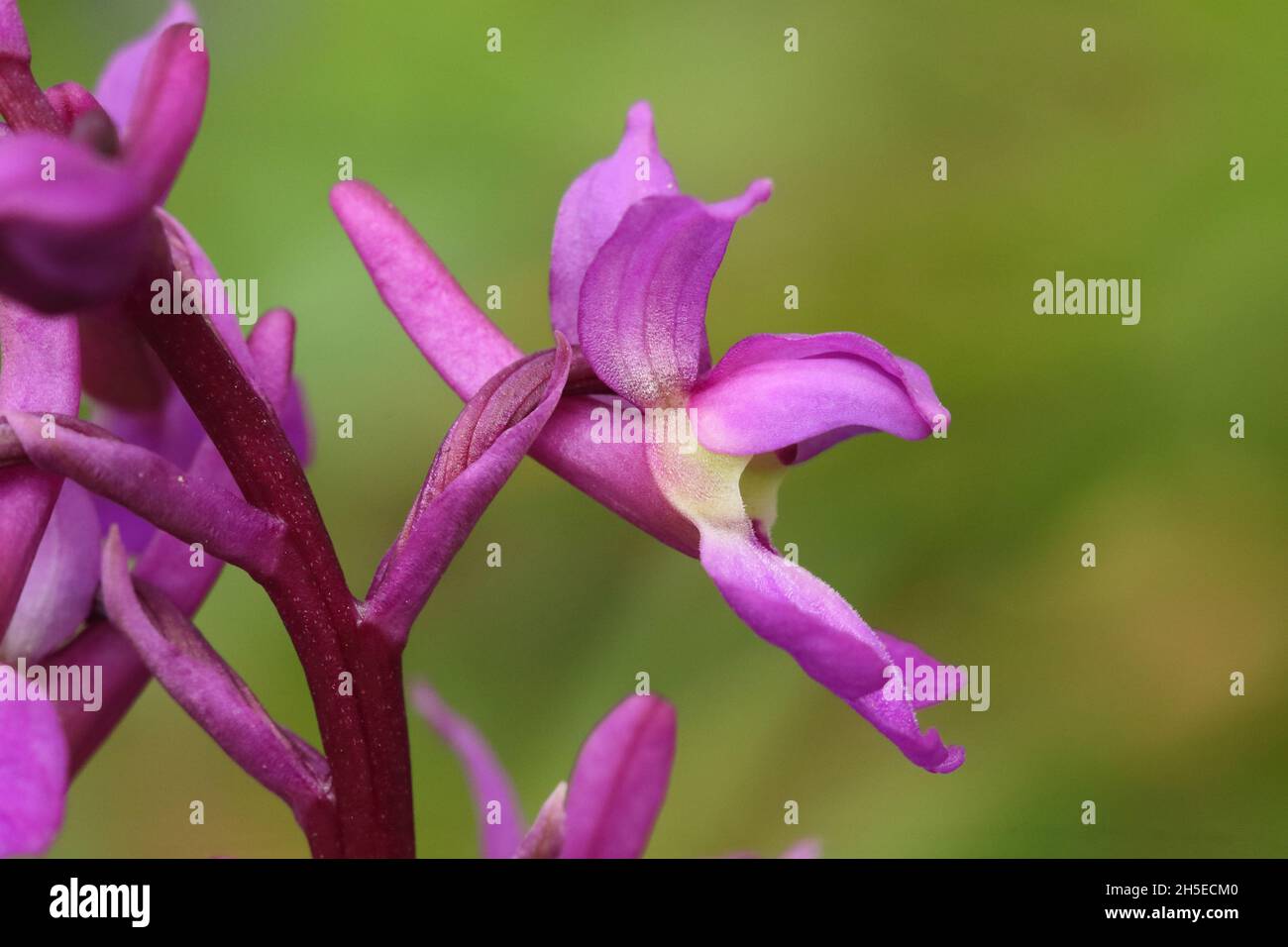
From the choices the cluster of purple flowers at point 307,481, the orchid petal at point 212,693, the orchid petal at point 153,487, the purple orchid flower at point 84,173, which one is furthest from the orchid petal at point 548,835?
the purple orchid flower at point 84,173

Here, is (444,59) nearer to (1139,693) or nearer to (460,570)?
(460,570)

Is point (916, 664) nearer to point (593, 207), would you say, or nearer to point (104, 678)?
point (593, 207)

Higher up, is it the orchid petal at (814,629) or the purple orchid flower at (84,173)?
the purple orchid flower at (84,173)

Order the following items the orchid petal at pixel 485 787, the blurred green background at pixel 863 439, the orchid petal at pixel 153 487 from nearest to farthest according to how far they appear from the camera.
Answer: the orchid petal at pixel 153 487 < the orchid petal at pixel 485 787 < the blurred green background at pixel 863 439

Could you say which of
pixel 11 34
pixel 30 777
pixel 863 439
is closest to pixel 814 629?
pixel 30 777

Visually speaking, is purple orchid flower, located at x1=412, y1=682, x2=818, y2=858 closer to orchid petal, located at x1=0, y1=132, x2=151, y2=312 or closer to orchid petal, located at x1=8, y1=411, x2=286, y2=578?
orchid petal, located at x1=8, y1=411, x2=286, y2=578

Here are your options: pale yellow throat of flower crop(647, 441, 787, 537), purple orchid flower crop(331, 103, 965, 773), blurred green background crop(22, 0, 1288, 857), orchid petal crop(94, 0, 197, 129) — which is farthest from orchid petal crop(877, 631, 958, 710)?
blurred green background crop(22, 0, 1288, 857)

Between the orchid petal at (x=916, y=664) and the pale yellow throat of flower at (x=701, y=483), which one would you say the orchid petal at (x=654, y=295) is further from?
the orchid petal at (x=916, y=664)
